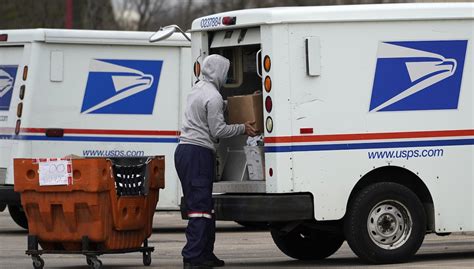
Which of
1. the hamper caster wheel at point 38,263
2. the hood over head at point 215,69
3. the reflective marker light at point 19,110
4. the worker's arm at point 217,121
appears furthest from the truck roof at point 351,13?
the reflective marker light at point 19,110

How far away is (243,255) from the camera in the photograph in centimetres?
1390

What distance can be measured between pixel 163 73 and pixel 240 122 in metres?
4.70

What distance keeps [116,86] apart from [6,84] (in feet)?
4.67

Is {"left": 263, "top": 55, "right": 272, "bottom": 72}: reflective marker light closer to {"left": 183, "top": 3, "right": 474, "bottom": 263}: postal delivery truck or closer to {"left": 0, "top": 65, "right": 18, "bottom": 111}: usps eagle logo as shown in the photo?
{"left": 183, "top": 3, "right": 474, "bottom": 263}: postal delivery truck

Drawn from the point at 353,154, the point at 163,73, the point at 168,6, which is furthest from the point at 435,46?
the point at 168,6

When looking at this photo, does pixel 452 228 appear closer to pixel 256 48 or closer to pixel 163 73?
pixel 256 48

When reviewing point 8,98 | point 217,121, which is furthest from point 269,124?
point 8,98

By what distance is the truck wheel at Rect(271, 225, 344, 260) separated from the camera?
526 inches

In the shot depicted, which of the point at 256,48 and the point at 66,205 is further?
the point at 256,48

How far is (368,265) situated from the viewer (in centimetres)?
1233

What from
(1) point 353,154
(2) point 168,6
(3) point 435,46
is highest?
(2) point 168,6

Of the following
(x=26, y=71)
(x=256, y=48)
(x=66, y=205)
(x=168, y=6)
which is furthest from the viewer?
(x=168, y=6)

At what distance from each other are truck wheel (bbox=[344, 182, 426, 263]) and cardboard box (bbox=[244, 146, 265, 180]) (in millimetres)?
907

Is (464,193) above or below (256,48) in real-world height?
below
